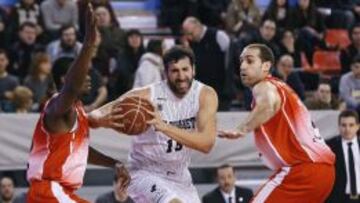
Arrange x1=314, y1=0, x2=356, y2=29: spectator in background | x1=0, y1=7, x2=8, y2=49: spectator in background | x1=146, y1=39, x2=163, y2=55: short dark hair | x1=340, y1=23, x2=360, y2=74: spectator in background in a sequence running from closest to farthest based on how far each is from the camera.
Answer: x1=146, y1=39, x2=163, y2=55: short dark hair < x1=0, y1=7, x2=8, y2=49: spectator in background < x1=340, y1=23, x2=360, y2=74: spectator in background < x1=314, y1=0, x2=356, y2=29: spectator in background

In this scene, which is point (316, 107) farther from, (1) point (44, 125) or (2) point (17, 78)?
(1) point (44, 125)

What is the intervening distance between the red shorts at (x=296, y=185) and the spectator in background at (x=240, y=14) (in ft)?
26.0

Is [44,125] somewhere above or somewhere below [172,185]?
above

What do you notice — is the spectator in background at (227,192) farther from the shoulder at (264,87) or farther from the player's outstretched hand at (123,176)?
the player's outstretched hand at (123,176)

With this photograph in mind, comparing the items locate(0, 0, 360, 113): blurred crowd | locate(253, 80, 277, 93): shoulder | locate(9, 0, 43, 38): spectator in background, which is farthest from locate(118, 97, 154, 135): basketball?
locate(9, 0, 43, 38): spectator in background

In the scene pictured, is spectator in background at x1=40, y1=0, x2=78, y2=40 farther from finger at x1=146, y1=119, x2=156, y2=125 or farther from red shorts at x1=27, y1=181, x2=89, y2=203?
red shorts at x1=27, y1=181, x2=89, y2=203

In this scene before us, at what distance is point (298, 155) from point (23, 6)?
8.39 m

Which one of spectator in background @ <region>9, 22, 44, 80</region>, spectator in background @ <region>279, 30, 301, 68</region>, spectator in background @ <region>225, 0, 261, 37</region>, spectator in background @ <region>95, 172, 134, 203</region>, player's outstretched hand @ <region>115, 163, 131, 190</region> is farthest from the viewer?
spectator in background @ <region>225, 0, 261, 37</region>

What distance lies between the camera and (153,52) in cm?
1502

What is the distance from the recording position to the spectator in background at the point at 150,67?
48.6ft

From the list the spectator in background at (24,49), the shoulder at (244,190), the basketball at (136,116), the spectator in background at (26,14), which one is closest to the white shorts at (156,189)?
the basketball at (136,116)

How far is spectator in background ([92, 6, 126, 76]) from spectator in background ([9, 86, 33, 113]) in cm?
203

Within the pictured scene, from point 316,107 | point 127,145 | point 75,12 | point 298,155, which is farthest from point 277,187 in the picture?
point 75,12

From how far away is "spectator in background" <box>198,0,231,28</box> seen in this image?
17.8m
